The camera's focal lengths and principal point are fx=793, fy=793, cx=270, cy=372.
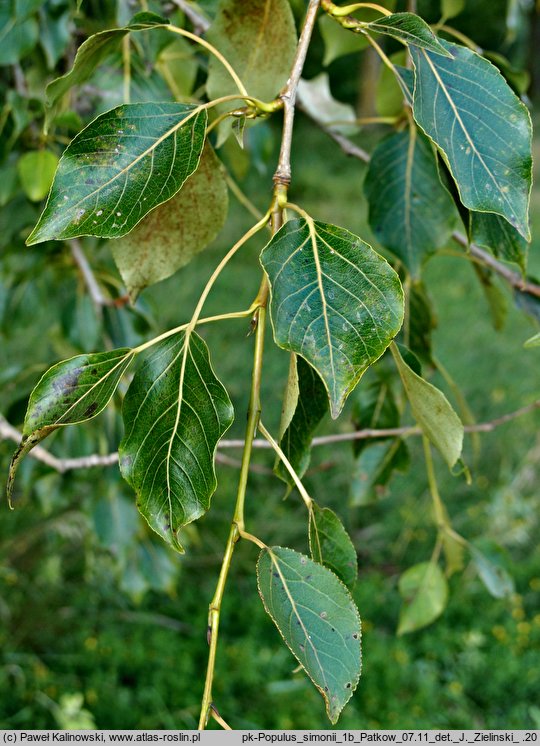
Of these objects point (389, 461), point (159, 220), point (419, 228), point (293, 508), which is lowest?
point (293, 508)

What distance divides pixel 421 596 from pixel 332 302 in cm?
78

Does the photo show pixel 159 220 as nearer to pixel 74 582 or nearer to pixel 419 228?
pixel 419 228

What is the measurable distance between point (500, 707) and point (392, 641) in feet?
1.21

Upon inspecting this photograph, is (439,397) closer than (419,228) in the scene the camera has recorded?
Yes

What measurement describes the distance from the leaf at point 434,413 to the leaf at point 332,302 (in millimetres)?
79

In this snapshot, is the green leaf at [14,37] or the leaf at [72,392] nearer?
the leaf at [72,392]

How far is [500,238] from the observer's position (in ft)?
2.17

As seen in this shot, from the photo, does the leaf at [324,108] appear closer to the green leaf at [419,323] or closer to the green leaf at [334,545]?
the green leaf at [419,323]

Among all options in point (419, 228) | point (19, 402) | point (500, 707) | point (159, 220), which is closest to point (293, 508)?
point (500, 707)

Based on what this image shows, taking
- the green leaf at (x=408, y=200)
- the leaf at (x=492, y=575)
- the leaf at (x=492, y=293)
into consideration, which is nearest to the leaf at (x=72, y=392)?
the green leaf at (x=408, y=200)

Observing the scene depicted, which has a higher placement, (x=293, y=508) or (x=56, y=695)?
(x=56, y=695)

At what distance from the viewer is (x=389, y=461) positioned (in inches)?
40.2

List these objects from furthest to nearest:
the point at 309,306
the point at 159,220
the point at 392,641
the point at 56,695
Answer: the point at 392,641, the point at 56,695, the point at 159,220, the point at 309,306

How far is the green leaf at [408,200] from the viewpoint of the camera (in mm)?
832
